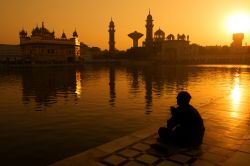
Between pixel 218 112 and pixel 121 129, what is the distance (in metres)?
3.48

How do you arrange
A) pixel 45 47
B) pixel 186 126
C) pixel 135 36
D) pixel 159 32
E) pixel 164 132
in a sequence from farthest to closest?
pixel 135 36 → pixel 159 32 → pixel 45 47 → pixel 164 132 → pixel 186 126

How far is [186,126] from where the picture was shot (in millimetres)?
5672

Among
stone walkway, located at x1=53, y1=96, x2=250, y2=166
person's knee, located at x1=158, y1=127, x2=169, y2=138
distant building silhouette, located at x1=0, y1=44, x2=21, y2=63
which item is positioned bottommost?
stone walkway, located at x1=53, y1=96, x2=250, y2=166

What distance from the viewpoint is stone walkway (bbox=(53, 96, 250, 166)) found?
16.6 ft

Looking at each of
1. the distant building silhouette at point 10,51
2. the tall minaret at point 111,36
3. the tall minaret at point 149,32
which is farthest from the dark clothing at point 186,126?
the tall minaret at point 111,36

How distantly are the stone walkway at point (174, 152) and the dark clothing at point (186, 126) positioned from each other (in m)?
0.21

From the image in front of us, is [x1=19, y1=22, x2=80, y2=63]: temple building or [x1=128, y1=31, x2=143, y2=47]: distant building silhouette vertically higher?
[x1=128, y1=31, x2=143, y2=47]: distant building silhouette

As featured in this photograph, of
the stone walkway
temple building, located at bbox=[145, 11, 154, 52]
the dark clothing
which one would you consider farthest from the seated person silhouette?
temple building, located at bbox=[145, 11, 154, 52]

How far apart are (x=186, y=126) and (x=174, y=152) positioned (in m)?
0.60

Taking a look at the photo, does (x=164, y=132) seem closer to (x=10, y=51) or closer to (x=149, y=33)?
(x=10, y=51)

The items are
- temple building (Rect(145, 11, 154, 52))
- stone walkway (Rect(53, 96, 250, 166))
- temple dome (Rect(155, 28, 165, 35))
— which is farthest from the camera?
temple dome (Rect(155, 28, 165, 35))

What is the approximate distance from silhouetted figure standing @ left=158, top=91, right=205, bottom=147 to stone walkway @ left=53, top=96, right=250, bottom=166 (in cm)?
21

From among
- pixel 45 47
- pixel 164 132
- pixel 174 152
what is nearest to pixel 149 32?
pixel 45 47

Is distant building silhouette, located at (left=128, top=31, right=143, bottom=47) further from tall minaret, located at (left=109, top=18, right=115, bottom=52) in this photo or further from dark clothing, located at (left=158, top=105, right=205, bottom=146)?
dark clothing, located at (left=158, top=105, right=205, bottom=146)
